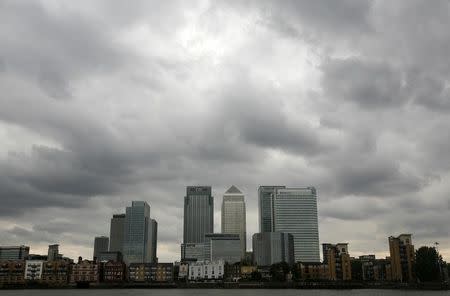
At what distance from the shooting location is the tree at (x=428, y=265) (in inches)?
7485

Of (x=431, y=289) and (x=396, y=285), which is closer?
(x=431, y=289)

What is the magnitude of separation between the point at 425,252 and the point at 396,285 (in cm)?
1871

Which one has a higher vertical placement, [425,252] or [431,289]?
[425,252]

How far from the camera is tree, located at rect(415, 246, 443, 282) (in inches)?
7485

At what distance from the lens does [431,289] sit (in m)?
181

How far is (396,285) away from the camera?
200 metres

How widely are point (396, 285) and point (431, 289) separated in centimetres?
2023

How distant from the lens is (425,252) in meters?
191

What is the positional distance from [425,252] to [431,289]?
14870mm

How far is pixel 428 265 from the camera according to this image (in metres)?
190
